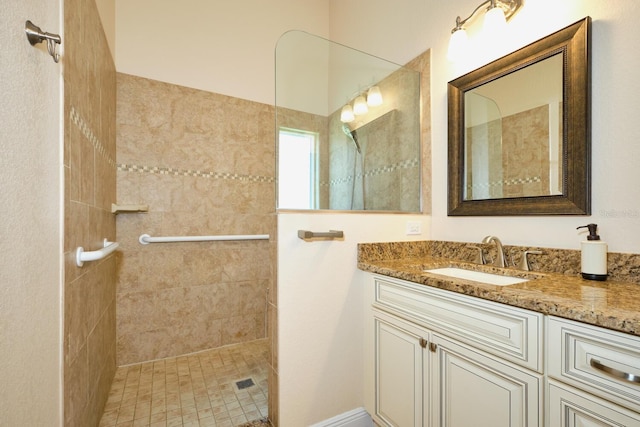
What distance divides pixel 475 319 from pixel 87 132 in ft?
5.67

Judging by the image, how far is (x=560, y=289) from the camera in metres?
0.89

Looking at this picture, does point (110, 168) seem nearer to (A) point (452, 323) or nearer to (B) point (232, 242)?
(B) point (232, 242)

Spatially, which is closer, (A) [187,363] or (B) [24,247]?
(B) [24,247]

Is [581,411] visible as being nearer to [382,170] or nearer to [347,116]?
[382,170]

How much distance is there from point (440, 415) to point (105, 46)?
2.56m

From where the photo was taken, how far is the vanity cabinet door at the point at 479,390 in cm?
78

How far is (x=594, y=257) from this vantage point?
998 mm

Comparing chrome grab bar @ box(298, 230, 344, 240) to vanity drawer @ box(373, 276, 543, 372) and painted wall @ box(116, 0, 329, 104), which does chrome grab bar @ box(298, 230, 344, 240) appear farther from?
painted wall @ box(116, 0, 329, 104)

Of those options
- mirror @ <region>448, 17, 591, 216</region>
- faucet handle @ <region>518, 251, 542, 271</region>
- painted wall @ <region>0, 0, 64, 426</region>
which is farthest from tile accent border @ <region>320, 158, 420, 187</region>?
painted wall @ <region>0, 0, 64, 426</region>

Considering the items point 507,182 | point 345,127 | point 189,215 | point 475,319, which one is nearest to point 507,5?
point 507,182

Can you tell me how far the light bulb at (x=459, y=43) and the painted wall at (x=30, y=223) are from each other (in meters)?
1.67

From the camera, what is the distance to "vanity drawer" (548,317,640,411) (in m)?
0.61

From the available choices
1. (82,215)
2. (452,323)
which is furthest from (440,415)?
(82,215)

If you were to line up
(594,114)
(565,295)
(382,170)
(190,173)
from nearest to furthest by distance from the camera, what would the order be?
(565,295) → (594,114) → (382,170) → (190,173)
